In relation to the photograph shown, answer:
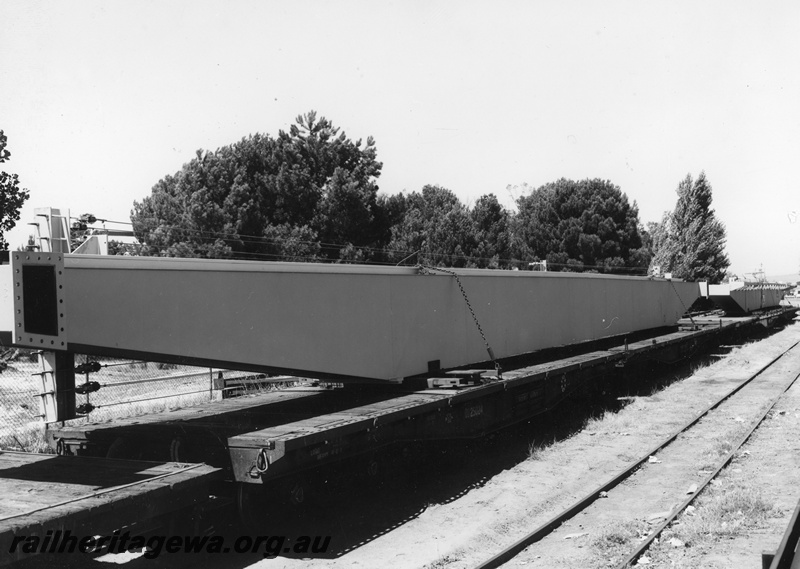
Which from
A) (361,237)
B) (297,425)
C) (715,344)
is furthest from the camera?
(361,237)

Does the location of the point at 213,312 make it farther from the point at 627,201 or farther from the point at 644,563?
the point at 627,201

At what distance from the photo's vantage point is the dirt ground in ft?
21.4

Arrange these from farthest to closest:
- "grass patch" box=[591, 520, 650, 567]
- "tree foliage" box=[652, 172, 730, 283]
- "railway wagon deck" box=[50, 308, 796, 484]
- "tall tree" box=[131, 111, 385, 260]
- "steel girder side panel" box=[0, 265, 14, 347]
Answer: "tree foliage" box=[652, 172, 730, 283] → "tall tree" box=[131, 111, 385, 260] → "grass patch" box=[591, 520, 650, 567] → "railway wagon deck" box=[50, 308, 796, 484] → "steel girder side panel" box=[0, 265, 14, 347]

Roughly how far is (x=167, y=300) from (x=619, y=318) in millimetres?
13015

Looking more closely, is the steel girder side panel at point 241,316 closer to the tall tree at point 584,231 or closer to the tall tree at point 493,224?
the tall tree at point 493,224

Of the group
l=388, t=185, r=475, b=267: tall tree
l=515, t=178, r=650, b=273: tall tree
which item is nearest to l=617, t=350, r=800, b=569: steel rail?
l=388, t=185, r=475, b=267: tall tree

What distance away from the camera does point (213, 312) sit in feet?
21.1

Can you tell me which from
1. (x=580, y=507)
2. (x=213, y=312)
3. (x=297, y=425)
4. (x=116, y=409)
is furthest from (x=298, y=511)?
(x=116, y=409)

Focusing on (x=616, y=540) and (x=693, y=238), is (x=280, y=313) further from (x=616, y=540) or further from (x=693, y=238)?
(x=693, y=238)

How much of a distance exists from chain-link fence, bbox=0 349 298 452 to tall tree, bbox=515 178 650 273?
29.5 meters

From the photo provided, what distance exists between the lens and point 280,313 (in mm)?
7113

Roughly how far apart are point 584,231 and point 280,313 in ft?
138

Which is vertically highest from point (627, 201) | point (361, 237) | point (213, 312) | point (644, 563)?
point (627, 201)

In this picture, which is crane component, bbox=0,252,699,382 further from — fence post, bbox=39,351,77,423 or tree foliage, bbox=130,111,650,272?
tree foliage, bbox=130,111,650,272
